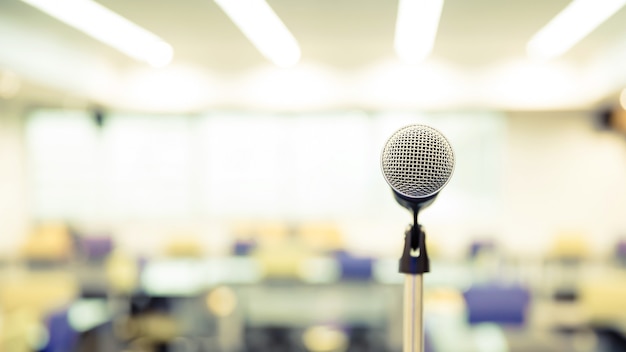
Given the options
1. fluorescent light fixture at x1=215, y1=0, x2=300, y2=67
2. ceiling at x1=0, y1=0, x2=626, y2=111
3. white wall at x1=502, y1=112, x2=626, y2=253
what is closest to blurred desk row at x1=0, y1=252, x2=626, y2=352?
white wall at x1=502, y1=112, x2=626, y2=253

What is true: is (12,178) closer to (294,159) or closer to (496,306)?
(294,159)

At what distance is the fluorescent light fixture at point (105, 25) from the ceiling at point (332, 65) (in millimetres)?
191

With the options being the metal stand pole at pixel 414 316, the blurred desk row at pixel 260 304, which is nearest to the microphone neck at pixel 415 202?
the metal stand pole at pixel 414 316

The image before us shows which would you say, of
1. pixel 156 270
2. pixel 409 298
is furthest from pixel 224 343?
pixel 409 298

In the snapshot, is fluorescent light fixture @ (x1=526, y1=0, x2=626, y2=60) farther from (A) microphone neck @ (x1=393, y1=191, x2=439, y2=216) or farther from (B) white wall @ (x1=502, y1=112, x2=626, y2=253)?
(A) microphone neck @ (x1=393, y1=191, x2=439, y2=216)

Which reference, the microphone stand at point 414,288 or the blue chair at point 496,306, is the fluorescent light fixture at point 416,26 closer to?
the blue chair at point 496,306

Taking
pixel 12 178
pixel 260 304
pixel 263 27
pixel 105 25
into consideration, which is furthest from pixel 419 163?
pixel 12 178

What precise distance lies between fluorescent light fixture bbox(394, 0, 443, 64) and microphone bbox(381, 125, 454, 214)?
2.91 metres

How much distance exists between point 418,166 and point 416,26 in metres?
3.76

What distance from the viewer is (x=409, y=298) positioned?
0.98 metres

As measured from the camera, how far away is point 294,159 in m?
7.66

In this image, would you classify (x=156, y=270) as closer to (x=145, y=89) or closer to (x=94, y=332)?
(x=94, y=332)

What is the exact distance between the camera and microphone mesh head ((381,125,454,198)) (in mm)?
1004

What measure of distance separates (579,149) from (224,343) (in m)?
5.60
